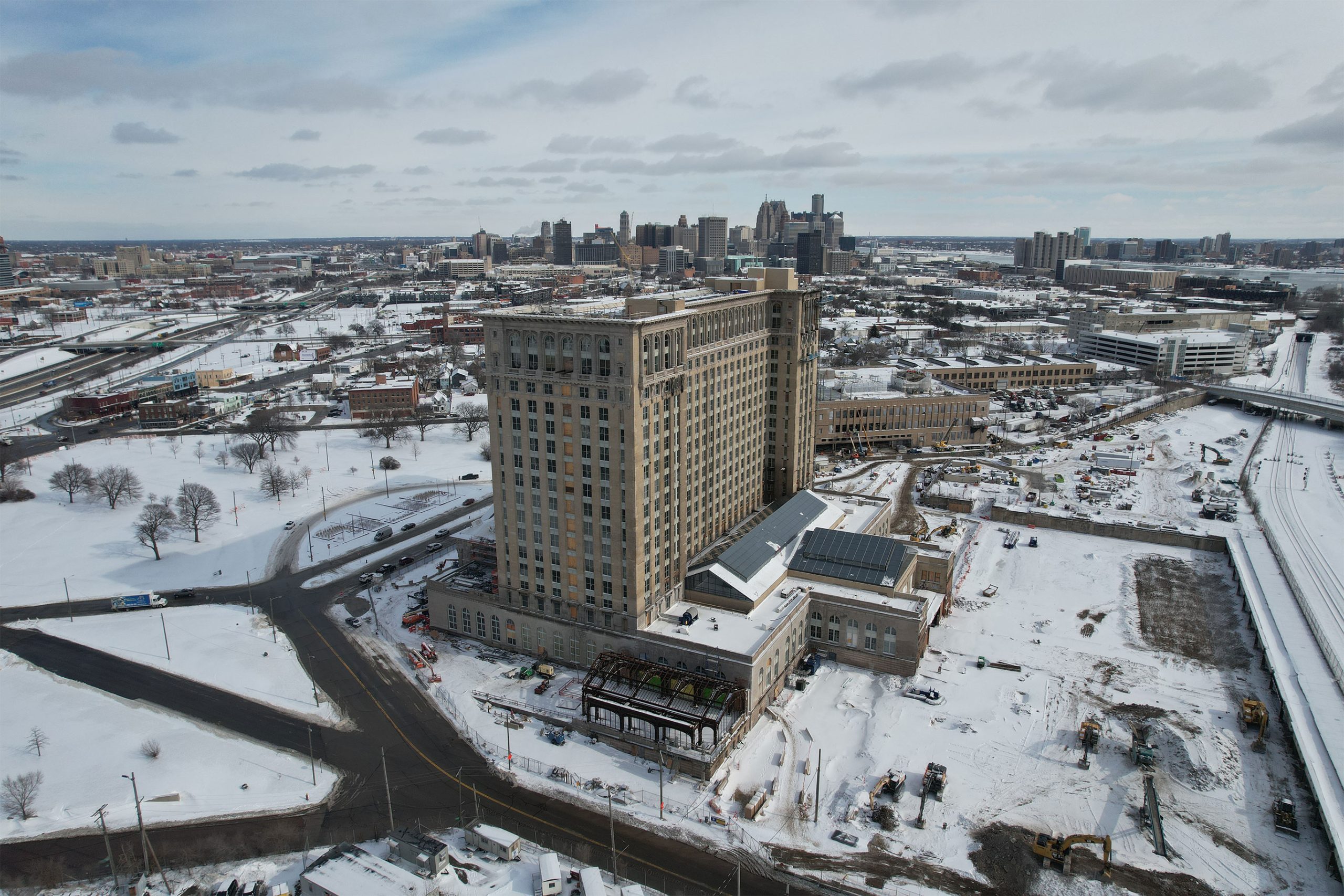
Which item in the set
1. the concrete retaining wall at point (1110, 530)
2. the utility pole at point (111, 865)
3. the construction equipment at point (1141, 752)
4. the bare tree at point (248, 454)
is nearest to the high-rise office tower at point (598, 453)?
the utility pole at point (111, 865)

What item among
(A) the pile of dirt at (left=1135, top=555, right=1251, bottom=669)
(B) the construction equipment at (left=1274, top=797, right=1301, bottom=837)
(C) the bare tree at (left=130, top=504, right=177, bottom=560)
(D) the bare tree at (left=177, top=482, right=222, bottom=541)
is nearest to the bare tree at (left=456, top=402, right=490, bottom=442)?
(D) the bare tree at (left=177, top=482, right=222, bottom=541)

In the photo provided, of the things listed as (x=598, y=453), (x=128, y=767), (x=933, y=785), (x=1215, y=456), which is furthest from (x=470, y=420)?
(x=1215, y=456)

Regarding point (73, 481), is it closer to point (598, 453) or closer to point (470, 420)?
A: point (470, 420)

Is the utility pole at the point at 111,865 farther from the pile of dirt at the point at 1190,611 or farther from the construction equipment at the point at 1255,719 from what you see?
the pile of dirt at the point at 1190,611

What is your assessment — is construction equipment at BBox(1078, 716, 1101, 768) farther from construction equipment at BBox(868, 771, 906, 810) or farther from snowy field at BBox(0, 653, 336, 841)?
snowy field at BBox(0, 653, 336, 841)

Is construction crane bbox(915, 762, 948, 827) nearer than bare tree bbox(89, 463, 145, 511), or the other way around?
construction crane bbox(915, 762, 948, 827)

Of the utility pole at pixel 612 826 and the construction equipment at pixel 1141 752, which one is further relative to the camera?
the construction equipment at pixel 1141 752
